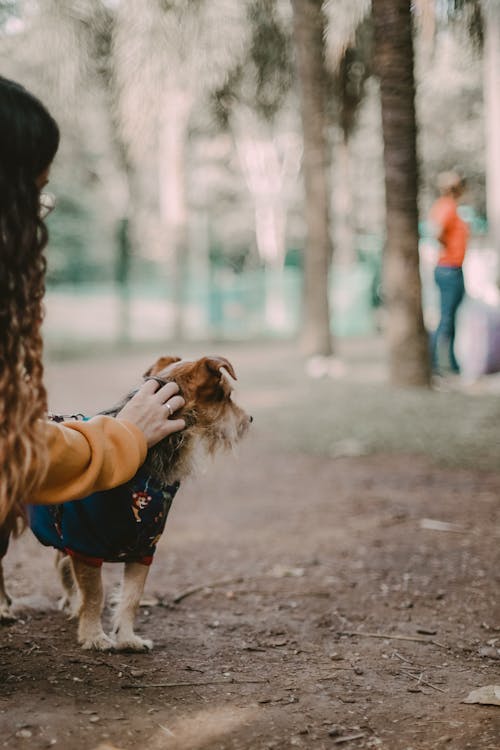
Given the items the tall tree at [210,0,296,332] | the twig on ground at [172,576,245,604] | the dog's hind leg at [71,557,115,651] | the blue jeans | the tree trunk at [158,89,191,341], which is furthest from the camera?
the tree trunk at [158,89,191,341]

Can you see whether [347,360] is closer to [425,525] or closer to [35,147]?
[425,525]

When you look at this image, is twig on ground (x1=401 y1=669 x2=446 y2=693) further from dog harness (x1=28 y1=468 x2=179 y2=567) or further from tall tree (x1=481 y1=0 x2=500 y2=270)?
tall tree (x1=481 y1=0 x2=500 y2=270)

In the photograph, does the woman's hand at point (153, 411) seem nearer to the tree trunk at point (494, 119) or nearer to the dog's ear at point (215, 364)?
the dog's ear at point (215, 364)

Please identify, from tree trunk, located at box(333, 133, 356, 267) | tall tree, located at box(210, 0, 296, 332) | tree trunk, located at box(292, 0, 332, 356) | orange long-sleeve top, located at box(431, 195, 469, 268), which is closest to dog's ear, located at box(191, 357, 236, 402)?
orange long-sleeve top, located at box(431, 195, 469, 268)

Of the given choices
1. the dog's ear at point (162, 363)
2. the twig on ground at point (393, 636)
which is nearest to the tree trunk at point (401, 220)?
the twig on ground at point (393, 636)

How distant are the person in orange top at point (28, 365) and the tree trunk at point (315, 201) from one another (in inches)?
487

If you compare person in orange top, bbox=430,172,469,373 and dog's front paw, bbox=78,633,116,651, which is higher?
person in orange top, bbox=430,172,469,373

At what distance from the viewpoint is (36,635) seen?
13.6ft

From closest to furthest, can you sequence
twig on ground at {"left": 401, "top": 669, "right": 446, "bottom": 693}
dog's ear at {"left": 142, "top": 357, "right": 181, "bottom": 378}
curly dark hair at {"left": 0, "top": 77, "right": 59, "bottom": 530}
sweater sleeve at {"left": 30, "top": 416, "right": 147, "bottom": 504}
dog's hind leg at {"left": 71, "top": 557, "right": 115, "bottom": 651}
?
curly dark hair at {"left": 0, "top": 77, "right": 59, "bottom": 530}, sweater sleeve at {"left": 30, "top": 416, "right": 147, "bottom": 504}, twig on ground at {"left": 401, "top": 669, "right": 446, "bottom": 693}, dog's hind leg at {"left": 71, "top": 557, "right": 115, "bottom": 651}, dog's ear at {"left": 142, "top": 357, "right": 181, "bottom": 378}

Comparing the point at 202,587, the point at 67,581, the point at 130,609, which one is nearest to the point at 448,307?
the point at 202,587

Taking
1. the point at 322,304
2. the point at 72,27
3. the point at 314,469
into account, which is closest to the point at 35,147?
the point at 314,469

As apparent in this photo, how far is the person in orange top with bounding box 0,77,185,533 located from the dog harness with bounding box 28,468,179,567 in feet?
2.21

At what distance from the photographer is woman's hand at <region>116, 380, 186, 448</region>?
10.4ft

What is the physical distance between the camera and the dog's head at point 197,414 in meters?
3.75
